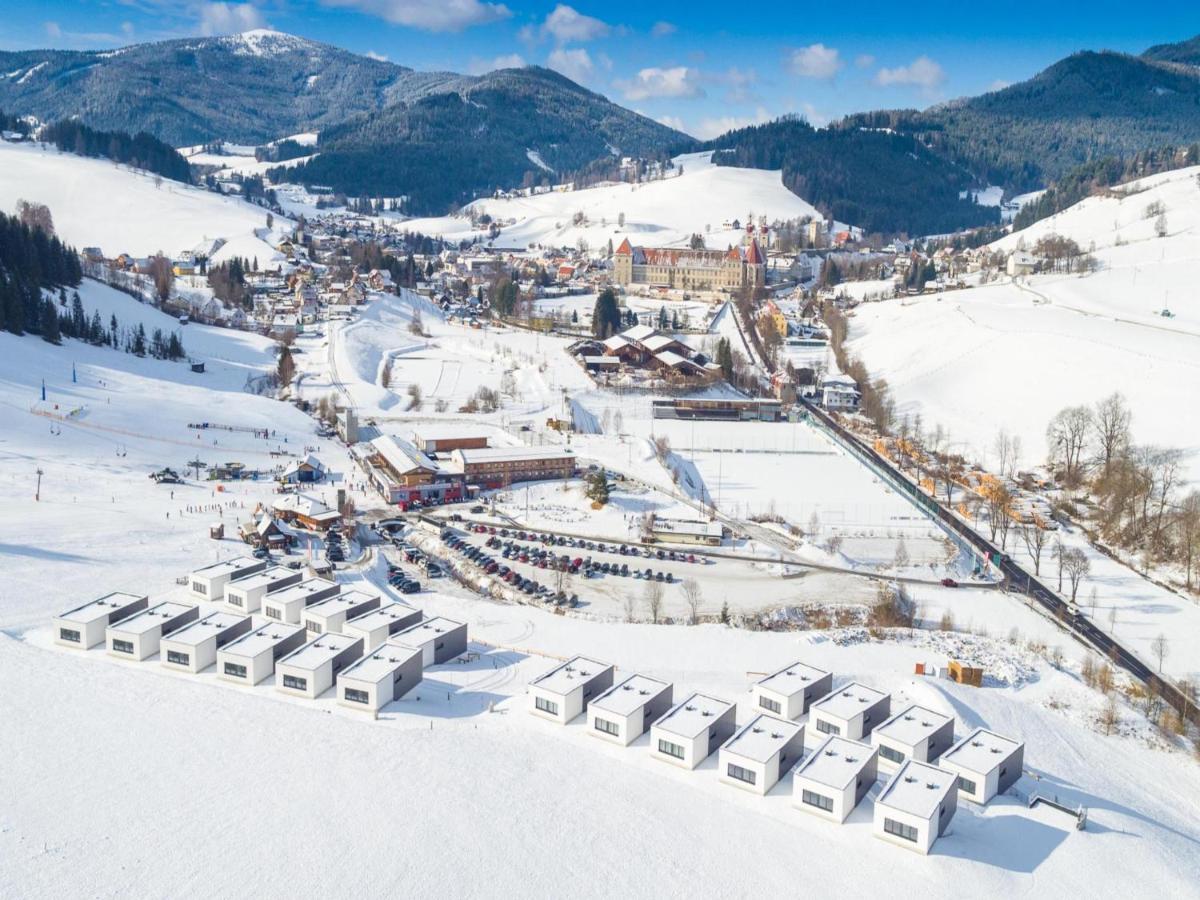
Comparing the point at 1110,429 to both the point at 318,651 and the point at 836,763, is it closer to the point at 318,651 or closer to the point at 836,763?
the point at 836,763

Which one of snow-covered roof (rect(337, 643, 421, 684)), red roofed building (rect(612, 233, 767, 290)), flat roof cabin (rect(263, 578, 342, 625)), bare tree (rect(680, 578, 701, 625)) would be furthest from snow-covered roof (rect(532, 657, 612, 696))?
red roofed building (rect(612, 233, 767, 290))

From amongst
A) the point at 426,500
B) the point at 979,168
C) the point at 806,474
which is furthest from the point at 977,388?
the point at 979,168

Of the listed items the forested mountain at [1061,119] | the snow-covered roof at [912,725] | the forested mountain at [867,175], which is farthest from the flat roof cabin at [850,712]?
the forested mountain at [1061,119]

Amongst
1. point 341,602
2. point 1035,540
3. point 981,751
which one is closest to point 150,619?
point 341,602

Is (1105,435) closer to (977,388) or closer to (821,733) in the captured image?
(977,388)

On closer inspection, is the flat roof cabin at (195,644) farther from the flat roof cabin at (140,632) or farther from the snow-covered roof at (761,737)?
the snow-covered roof at (761,737)

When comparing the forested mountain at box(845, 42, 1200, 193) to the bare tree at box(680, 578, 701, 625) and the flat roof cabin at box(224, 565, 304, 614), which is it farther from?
the flat roof cabin at box(224, 565, 304, 614)
